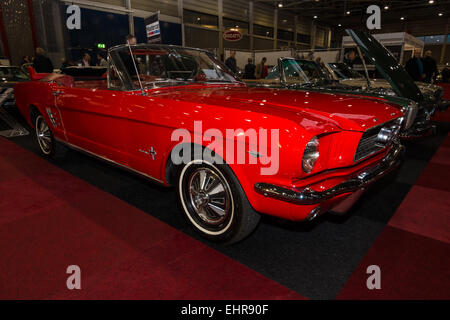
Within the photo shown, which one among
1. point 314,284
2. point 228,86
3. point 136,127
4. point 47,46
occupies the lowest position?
point 314,284

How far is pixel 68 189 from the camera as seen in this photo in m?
3.10

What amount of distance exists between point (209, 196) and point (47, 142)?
10.3ft

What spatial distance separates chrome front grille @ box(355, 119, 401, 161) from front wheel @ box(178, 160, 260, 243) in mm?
848

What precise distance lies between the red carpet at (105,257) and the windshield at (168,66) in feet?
4.12

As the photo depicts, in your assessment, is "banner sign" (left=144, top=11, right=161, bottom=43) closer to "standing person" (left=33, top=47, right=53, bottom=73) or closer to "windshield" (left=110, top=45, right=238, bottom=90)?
"standing person" (left=33, top=47, right=53, bottom=73)

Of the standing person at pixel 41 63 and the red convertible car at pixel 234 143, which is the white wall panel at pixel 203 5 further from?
the red convertible car at pixel 234 143

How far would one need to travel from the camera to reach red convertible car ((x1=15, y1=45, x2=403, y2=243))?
1627 mm

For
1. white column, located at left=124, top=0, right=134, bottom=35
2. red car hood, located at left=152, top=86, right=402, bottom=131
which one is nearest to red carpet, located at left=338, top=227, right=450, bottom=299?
red car hood, located at left=152, top=86, right=402, bottom=131

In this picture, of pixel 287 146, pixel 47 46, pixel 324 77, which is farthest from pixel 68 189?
pixel 47 46

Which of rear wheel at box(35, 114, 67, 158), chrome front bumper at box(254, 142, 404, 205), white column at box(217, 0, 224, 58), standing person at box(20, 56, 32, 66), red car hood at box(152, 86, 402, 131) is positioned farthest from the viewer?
white column at box(217, 0, 224, 58)

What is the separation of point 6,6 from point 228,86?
12.7 meters

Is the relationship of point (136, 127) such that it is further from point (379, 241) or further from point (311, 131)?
point (379, 241)

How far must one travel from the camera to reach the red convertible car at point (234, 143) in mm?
1627

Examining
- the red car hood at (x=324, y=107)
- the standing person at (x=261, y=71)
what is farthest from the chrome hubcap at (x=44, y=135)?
the standing person at (x=261, y=71)
